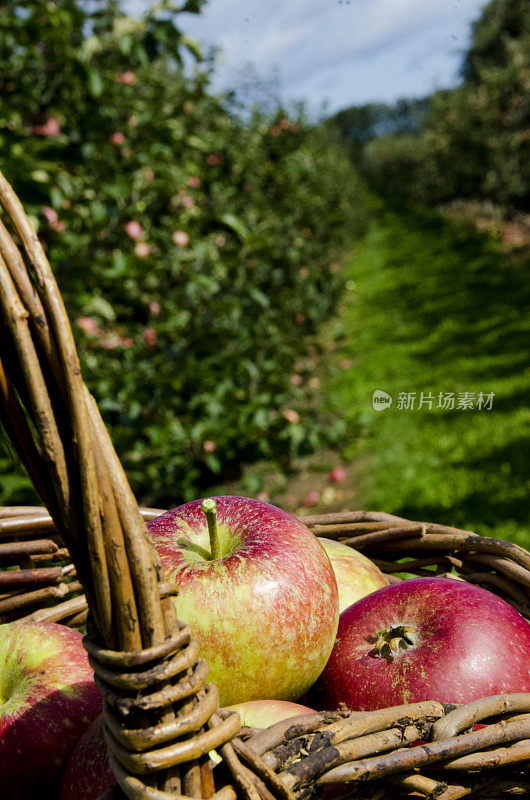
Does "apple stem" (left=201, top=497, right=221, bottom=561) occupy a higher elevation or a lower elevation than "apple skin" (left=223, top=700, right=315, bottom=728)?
higher

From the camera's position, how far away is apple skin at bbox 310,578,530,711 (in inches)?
37.9

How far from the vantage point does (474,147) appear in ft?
49.9

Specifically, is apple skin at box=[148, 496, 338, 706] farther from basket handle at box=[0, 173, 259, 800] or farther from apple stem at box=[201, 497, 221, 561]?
basket handle at box=[0, 173, 259, 800]

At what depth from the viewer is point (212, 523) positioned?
3.36 feet

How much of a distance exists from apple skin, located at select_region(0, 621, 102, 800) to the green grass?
2.60m

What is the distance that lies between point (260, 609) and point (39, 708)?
13.3 inches

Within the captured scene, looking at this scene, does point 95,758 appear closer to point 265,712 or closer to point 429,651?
point 265,712

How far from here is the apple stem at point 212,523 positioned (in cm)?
99

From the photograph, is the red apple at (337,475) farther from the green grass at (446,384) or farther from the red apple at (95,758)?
the red apple at (95,758)

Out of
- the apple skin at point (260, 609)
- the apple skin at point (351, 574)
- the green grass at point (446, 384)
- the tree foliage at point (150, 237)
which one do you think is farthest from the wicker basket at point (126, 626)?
the green grass at point (446, 384)

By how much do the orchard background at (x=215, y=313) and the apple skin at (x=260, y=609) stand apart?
1.17ft

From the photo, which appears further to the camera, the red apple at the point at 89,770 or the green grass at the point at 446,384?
the green grass at the point at 446,384

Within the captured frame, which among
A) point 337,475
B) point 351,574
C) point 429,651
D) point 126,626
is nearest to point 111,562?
point 126,626

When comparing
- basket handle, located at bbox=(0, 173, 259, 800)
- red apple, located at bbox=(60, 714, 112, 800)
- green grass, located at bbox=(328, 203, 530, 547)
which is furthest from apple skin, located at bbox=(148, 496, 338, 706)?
green grass, located at bbox=(328, 203, 530, 547)
